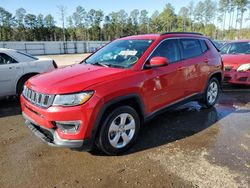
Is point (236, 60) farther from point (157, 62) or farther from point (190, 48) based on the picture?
point (157, 62)

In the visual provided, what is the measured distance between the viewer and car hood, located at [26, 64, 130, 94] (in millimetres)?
3260

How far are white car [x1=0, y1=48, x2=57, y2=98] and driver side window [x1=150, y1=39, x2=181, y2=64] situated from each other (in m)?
3.99

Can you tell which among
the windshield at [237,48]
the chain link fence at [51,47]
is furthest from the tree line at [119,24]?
the windshield at [237,48]

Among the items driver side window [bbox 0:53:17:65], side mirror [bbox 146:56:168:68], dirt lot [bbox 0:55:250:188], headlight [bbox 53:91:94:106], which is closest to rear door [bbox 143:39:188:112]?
side mirror [bbox 146:56:168:68]

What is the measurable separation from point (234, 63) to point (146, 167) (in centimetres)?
593

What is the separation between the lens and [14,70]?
21.2 feet

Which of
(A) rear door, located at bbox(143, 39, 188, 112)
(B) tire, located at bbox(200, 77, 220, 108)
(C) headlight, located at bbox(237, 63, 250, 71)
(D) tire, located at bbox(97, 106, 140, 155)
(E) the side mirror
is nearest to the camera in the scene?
(D) tire, located at bbox(97, 106, 140, 155)

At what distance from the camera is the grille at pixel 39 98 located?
3262 millimetres

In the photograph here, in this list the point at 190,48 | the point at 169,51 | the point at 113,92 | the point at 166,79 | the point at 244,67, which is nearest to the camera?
the point at 113,92

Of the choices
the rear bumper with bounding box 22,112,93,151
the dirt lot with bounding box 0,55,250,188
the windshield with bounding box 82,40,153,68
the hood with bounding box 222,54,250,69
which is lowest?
the dirt lot with bounding box 0,55,250,188

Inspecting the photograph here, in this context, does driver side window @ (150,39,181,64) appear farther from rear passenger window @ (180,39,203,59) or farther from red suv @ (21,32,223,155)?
rear passenger window @ (180,39,203,59)

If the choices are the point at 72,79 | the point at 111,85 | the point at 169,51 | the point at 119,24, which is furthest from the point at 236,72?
the point at 119,24

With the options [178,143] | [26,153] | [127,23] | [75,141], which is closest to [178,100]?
[178,143]

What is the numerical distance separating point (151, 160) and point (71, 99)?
4.78 feet
